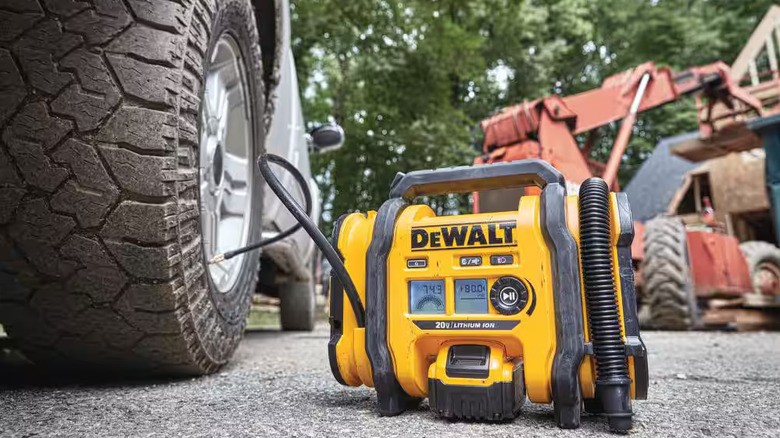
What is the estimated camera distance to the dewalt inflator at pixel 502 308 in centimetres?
124

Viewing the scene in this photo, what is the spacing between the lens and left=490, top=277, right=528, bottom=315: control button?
1.27 m

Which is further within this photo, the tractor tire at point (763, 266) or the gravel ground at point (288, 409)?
the tractor tire at point (763, 266)

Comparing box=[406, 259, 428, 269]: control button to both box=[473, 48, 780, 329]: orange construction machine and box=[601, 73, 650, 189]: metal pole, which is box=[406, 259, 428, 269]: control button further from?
box=[601, 73, 650, 189]: metal pole

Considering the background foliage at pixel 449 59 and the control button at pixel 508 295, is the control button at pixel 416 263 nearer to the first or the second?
the control button at pixel 508 295

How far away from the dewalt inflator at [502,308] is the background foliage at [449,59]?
25.8ft

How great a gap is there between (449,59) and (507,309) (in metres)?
10.3

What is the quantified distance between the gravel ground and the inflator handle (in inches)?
21.5

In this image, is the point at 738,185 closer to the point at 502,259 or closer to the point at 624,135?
the point at 624,135

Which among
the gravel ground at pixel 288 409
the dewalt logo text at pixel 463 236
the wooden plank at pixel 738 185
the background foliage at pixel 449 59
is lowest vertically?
the gravel ground at pixel 288 409

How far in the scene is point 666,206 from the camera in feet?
43.7

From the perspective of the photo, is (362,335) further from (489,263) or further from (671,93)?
(671,93)

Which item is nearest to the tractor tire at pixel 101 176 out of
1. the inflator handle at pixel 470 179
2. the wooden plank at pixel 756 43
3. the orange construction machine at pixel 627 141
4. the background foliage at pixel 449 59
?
the inflator handle at pixel 470 179

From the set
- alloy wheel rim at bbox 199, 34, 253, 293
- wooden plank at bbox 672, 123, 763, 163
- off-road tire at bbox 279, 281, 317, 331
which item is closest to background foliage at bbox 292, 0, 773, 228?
wooden plank at bbox 672, 123, 763, 163

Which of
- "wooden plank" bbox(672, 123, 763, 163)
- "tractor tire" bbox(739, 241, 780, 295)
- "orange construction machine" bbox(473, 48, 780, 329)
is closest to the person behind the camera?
"orange construction machine" bbox(473, 48, 780, 329)
